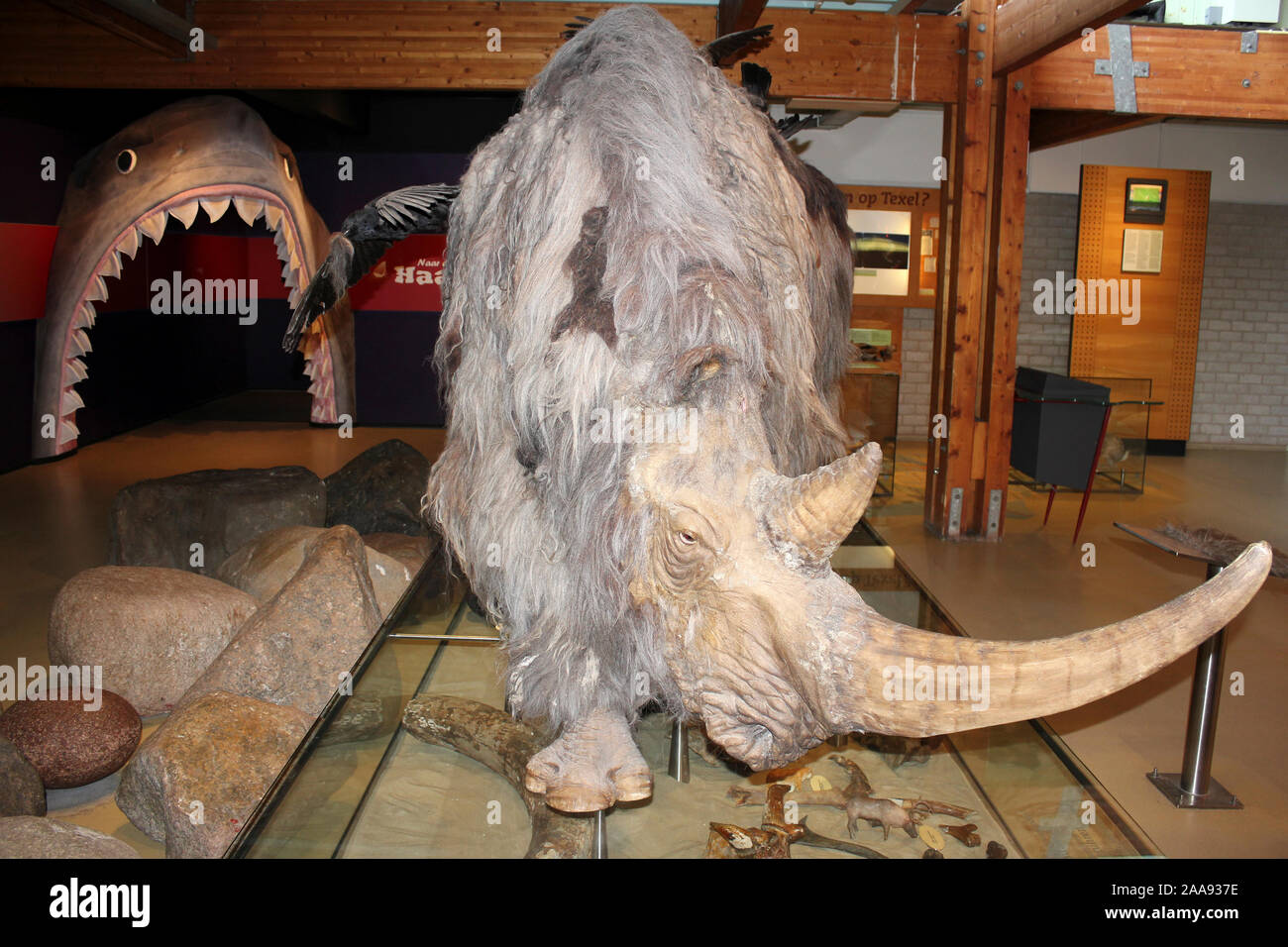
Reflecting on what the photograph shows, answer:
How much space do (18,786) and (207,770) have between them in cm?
58

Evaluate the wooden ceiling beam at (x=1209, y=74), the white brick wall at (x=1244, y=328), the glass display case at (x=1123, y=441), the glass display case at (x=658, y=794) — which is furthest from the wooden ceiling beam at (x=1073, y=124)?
the glass display case at (x=658, y=794)

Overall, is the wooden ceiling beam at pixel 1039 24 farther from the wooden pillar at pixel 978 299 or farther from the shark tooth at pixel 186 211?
the shark tooth at pixel 186 211

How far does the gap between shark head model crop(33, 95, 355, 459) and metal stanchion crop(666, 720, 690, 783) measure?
14.4 feet

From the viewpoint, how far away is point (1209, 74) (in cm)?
539

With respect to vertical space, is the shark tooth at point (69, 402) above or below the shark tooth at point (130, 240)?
below

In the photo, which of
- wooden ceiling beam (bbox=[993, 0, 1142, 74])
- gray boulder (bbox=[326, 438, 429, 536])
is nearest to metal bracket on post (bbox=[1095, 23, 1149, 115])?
wooden ceiling beam (bbox=[993, 0, 1142, 74])

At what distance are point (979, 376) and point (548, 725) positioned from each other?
17.9ft

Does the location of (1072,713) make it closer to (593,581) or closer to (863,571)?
(863,571)

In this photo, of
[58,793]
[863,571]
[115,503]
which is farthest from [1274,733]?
[115,503]

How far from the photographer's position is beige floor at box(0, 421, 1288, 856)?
332 centimetres

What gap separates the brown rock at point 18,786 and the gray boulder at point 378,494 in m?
2.59

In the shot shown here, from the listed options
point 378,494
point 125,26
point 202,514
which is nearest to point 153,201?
point 125,26

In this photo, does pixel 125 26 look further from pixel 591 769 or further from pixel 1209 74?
pixel 1209 74

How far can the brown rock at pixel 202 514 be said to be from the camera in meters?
4.77
